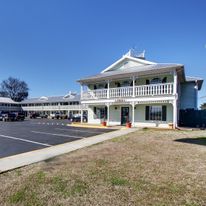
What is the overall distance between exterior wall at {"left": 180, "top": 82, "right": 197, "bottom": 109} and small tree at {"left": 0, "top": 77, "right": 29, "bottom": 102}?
282 feet

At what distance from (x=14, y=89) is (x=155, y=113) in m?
88.2

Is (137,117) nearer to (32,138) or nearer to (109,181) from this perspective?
(32,138)

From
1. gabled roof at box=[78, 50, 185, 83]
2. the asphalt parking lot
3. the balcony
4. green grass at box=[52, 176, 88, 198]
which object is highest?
gabled roof at box=[78, 50, 185, 83]

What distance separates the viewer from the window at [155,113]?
57.6 ft

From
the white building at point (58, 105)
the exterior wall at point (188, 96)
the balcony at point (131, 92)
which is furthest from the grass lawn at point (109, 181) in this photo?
the white building at point (58, 105)

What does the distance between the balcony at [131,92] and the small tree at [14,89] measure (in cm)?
7953

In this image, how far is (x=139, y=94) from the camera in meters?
18.0

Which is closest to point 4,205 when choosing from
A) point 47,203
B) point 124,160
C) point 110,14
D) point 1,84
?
point 47,203

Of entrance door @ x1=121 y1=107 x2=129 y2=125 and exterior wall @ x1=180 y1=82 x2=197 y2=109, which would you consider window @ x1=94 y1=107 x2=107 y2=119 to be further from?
exterior wall @ x1=180 y1=82 x2=197 y2=109

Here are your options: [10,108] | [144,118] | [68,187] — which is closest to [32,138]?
[68,187]

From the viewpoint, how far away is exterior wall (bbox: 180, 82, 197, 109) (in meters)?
21.8

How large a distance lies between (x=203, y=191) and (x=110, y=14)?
48.6ft

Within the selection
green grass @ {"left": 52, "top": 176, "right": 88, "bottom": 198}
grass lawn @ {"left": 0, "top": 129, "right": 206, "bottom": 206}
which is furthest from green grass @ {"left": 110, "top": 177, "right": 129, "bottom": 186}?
green grass @ {"left": 52, "top": 176, "right": 88, "bottom": 198}

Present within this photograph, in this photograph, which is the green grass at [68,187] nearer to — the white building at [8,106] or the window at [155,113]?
the window at [155,113]
